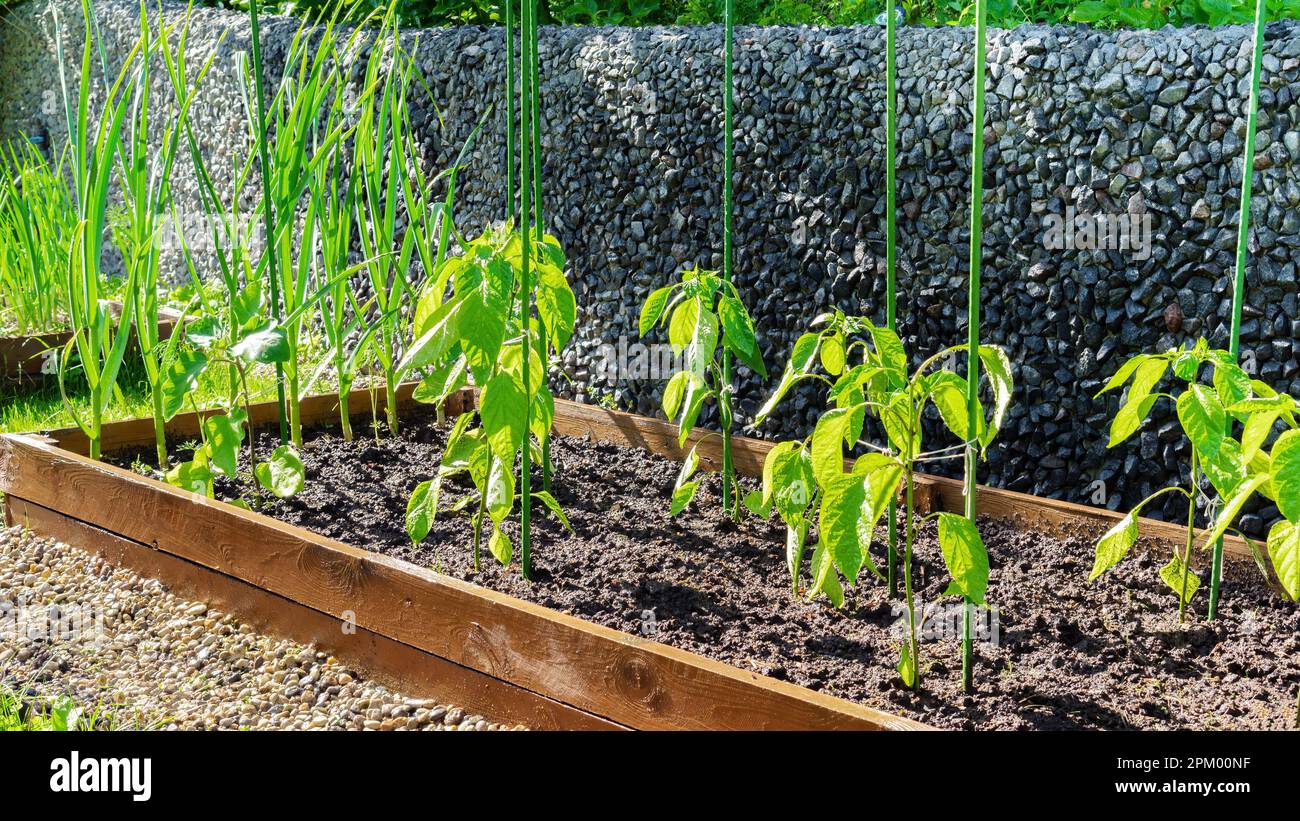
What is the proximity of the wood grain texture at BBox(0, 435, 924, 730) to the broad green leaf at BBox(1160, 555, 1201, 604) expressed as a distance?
82 cm

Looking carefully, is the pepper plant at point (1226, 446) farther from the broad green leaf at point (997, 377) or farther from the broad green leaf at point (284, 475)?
the broad green leaf at point (284, 475)

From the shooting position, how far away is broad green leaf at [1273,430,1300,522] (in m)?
1.58

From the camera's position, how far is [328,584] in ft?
8.10

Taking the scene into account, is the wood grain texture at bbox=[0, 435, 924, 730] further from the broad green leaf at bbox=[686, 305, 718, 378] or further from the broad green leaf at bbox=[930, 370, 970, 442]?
the broad green leaf at bbox=[686, 305, 718, 378]

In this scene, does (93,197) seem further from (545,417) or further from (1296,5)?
(1296,5)

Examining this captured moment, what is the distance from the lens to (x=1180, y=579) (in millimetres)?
2244

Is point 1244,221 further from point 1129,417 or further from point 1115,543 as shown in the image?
point 1115,543

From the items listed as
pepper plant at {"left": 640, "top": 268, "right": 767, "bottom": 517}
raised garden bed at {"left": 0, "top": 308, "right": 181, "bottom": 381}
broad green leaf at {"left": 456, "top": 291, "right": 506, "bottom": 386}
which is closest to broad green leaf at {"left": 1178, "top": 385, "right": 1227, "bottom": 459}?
pepper plant at {"left": 640, "top": 268, "right": 767, "bottom": 517}

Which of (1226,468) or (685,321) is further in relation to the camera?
(685,321)

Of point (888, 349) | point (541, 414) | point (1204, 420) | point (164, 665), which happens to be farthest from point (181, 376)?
point (1204, 420)

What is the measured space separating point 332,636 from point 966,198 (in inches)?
75.8

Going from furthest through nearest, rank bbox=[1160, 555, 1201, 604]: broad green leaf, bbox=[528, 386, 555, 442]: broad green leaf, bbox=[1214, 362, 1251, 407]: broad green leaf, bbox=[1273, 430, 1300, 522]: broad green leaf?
1. bbox=[528, 386, 555, 442]: broad green leaf
2. bbox=[1160, 555, 1201, 604]: broad green leaf
3. bbox=[1214, 362, 1251, 407]: broad green leaf
4. bbox=[1273, 430, 1300, 522]: broad green leaf

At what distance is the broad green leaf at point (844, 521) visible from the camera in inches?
68.0
